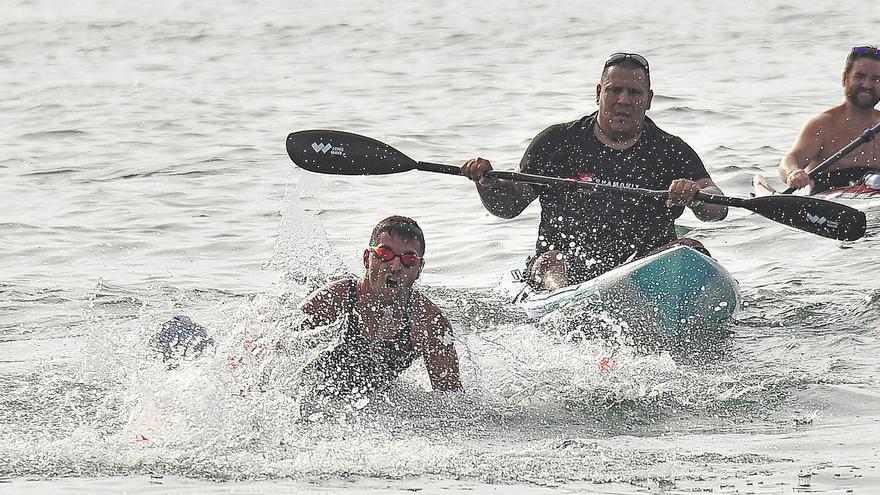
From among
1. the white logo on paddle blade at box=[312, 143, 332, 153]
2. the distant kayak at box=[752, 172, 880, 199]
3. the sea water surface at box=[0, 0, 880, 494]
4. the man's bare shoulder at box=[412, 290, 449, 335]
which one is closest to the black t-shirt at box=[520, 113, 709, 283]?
the sea water surface at box=[0, 0, 880, 494]

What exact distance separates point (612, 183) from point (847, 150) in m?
2.59

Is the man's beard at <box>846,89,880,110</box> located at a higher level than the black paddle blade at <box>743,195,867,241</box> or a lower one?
higher

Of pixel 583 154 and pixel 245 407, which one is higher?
pixel 583 154

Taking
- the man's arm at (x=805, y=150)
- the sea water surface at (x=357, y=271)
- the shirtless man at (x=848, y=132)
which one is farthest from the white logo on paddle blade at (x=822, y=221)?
the man's arm at (x=805, y=150)

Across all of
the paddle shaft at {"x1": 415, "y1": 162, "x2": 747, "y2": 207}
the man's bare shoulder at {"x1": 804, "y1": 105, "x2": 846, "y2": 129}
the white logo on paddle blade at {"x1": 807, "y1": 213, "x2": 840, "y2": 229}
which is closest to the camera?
the paddle shaft at {"x1": 415, "y1": 162, "x2": 747, "y2": 207}

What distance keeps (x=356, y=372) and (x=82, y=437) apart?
1.16m

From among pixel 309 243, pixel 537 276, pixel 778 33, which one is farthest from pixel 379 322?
pixel 778 33

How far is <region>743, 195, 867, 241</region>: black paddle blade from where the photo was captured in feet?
21.6

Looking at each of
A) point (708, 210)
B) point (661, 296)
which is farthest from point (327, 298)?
point (708, 210)

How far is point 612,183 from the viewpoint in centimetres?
716

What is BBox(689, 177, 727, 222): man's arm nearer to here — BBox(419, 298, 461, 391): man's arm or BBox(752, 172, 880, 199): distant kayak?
BBox(419, 298, 461, 391): man's arm

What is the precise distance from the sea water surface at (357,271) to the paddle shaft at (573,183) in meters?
0.76

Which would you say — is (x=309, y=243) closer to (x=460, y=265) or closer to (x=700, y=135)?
(x=460, y=265)

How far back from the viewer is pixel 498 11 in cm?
2492
